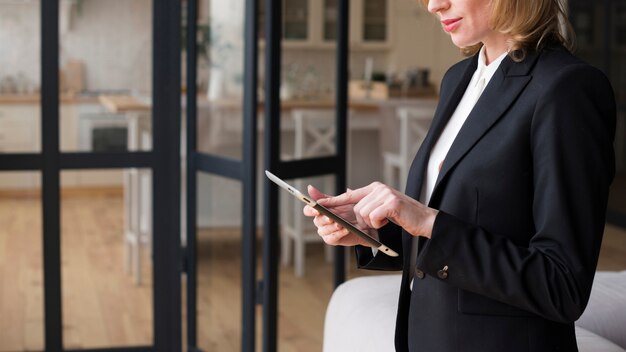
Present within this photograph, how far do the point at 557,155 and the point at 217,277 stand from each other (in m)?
2.52

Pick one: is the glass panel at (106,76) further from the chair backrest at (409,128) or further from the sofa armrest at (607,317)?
the chair backrest at (409,128)

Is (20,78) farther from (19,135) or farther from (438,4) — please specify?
(438,4)

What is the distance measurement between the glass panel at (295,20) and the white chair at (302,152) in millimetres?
275

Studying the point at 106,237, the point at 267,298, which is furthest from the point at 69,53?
the point at 267,298

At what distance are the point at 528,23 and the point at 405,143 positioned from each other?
4.82 m

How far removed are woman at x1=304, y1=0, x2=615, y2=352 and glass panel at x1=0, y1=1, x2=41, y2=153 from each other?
232cm

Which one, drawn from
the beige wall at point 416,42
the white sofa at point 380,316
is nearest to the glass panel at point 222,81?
the white sofa at point 380,316

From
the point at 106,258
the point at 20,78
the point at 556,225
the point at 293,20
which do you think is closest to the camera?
the point at 556,225

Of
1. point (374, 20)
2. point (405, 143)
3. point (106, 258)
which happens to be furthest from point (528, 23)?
point (374, 20)

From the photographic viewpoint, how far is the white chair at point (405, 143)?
19.8 feet

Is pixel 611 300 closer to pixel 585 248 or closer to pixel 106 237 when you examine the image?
pixel 585 248

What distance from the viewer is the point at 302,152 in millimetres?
3436

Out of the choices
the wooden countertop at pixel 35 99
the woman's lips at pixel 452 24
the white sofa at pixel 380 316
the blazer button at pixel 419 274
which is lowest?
the white sofa at pixel 380 316

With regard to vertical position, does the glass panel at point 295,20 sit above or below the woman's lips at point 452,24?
above
